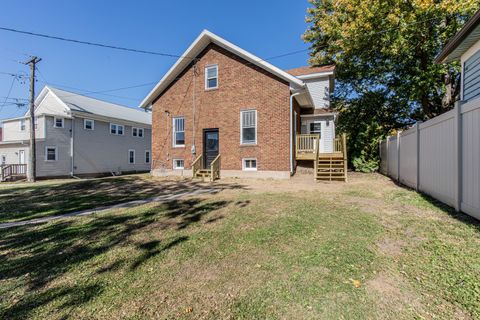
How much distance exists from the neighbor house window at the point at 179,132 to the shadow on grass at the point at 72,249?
854 cm

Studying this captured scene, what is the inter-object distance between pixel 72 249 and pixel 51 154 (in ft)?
67.1

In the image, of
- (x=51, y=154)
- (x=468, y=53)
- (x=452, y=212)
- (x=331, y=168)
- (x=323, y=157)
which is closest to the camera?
(x=452, y=212)

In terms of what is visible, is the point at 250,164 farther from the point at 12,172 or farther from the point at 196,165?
the point at 12,172

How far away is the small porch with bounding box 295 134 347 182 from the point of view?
10.9 meters

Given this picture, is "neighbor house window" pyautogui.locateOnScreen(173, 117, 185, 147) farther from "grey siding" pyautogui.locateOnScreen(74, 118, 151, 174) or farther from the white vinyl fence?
"grey siding" pyautogui.locateOnScreen(74, 118, 151, 174)

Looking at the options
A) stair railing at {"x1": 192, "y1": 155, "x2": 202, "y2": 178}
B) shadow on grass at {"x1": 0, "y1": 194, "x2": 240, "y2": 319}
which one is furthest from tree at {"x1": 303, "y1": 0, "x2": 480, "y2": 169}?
shadow on grass at {"x1": 0, "y1": 194, "x2": 240, "y2": 319}

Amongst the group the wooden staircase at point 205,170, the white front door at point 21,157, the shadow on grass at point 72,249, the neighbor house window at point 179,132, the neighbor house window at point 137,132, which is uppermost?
the neighbor house window at point 137,132

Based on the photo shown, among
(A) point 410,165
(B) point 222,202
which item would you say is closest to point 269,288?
(B) point 222,202

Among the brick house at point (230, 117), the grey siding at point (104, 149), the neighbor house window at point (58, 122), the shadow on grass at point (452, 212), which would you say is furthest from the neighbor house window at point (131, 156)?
the shadow on grass at point (452, 212)

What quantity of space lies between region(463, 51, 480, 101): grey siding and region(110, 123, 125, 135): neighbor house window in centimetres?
2599

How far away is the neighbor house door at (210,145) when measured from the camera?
13.7 metres

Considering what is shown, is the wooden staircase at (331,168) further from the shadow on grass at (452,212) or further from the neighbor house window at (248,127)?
the shadow on grass at (452,212)

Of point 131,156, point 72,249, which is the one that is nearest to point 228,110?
point 72,249

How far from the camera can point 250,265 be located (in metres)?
3.30
